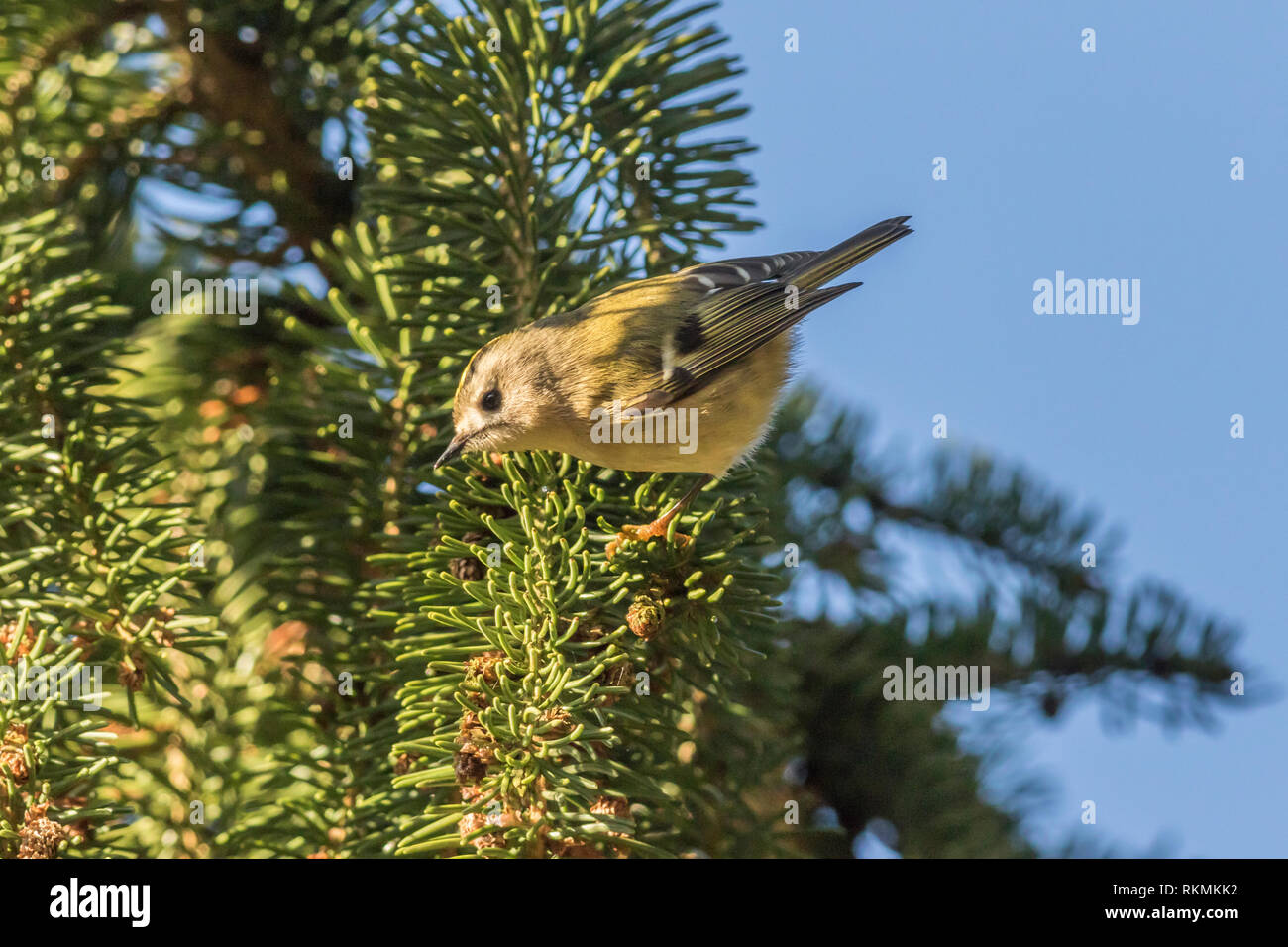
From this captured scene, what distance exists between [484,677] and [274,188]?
3.47 ft

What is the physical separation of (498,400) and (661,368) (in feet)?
1.38

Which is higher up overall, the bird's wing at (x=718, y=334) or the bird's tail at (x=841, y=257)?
the bird's tail at (x=841, y=257)

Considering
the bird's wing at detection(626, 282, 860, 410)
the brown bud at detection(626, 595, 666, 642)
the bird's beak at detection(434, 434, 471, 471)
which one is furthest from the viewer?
the bird's wing at detection(626, 282, 860, 410)

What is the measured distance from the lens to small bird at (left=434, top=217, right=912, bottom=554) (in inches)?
61.3

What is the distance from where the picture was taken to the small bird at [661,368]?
1557 mm

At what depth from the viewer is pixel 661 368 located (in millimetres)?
1863

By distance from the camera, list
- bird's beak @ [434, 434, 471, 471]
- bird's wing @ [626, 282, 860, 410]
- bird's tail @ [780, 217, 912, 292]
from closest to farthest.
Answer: bird's beak @ [434, 434, 471, 471] → bird's wing @ [626, 282, 860, 410] → bird's tail @ [780, 217, 912, 292]

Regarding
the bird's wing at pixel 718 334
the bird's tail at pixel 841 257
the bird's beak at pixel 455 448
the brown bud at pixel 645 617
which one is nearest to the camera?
the brown bud at pixel 645 617

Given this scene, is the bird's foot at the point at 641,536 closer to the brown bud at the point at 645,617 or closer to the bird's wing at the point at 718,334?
the brown bud at the point at 645,617

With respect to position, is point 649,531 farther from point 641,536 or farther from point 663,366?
point 663,366

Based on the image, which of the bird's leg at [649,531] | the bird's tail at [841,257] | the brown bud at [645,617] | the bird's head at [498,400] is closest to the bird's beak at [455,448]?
the bird's head at [498,400]

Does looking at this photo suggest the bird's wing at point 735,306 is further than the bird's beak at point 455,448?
Yes

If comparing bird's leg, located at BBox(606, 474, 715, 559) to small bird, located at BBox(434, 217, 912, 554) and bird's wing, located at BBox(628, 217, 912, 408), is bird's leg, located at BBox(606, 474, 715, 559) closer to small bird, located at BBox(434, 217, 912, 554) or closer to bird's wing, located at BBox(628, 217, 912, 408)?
small bird, located at BBox(434, 217, 912, 554)

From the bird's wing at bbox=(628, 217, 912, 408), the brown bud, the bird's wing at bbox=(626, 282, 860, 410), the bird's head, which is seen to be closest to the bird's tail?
the bird's wing at bbox=(628, 217, 912, 408)
